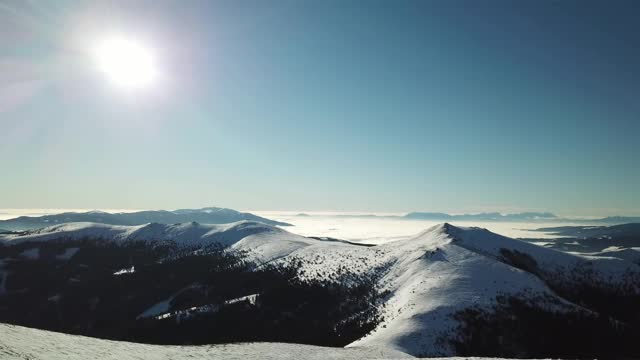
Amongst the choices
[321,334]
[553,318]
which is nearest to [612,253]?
[553,318]

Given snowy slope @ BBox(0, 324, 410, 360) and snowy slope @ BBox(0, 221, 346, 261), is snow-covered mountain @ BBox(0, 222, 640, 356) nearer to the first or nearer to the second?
snowy slope @ BBox(0, 221, 346, 261)

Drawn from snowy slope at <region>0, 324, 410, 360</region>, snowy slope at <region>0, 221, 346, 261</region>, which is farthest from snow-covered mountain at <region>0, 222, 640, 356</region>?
snowy slope at <region>0, 324, 410, 360</region>

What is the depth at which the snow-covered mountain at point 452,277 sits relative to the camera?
48.1m

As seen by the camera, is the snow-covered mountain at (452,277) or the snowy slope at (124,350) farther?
the snow-covered mountain at (452,277)

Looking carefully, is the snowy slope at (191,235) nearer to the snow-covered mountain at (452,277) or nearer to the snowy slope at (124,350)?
the snow-covered mountain at (452,277)

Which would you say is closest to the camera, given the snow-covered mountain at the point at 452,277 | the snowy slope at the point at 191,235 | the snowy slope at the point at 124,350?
the snowy slope at the point at 124,350

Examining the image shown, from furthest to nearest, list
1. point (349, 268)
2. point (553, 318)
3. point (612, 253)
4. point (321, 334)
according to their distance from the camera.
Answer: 1. point (612, 253)
2. point (349, 268)
3. point (321, 334)
4. point (553, 318)

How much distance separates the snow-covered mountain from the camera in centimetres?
4805

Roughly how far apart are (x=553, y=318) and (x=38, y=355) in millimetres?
60994

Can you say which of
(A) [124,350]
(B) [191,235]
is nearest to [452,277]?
(A) [124,350]

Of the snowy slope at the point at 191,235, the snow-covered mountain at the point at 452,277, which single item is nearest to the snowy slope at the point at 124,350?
the snow-covered mountain at the point at 452,277

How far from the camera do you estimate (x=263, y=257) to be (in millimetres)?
128125

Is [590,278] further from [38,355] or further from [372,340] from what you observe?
[38,355]

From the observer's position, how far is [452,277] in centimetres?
6506
